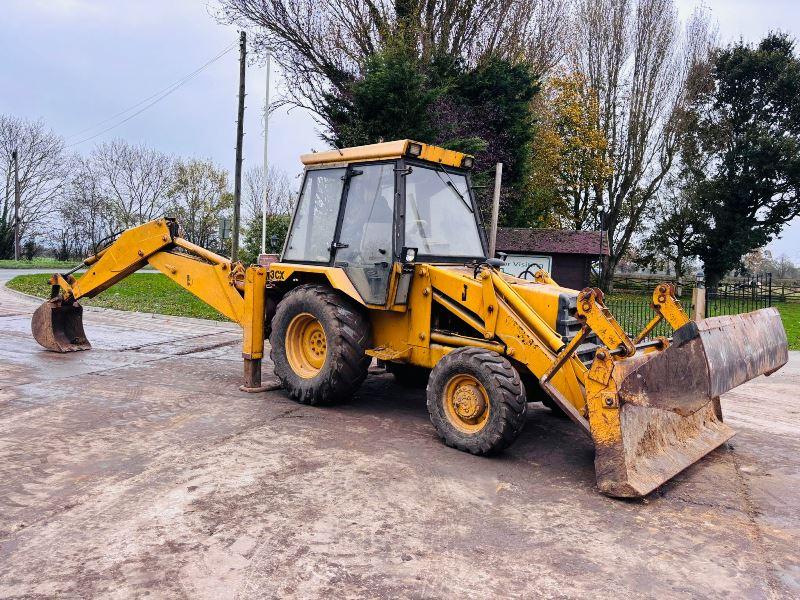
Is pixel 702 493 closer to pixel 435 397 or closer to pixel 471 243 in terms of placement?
pixel 435 397

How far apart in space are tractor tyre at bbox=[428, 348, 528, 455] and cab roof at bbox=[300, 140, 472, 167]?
2027mm

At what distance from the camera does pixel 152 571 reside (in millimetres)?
3059

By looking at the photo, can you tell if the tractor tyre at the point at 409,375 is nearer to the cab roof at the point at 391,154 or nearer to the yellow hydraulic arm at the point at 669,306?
the cab roof at the point at 391,154

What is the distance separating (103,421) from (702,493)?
4906 mm

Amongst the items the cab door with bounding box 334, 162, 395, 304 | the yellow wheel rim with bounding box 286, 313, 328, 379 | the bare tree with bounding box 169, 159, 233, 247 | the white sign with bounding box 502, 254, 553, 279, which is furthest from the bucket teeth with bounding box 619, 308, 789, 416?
the bare tree with bounding box 169, 159, 233, 247

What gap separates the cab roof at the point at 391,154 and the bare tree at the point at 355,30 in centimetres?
1152

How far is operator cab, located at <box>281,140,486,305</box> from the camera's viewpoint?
5.85 meters

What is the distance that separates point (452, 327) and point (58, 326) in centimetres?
603

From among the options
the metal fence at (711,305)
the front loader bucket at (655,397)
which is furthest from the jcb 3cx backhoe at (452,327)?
the metal fence at (711,305)

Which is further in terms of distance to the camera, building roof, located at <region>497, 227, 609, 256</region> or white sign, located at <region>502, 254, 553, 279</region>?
building roof, located at <region>497, 227, 609, 256</region>

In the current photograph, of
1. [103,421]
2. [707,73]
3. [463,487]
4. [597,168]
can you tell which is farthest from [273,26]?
[707,73]

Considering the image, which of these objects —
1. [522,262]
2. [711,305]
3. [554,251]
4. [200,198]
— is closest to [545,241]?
[554,251]

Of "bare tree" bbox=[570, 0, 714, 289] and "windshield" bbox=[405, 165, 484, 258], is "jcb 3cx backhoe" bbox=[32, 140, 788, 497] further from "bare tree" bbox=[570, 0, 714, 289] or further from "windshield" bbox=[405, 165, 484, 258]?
"bare tree" bbox=[570, 0, 714, 289]

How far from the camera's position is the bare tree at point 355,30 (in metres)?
17.8
